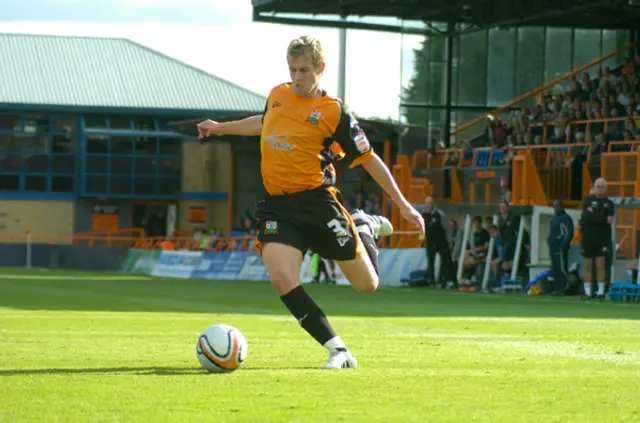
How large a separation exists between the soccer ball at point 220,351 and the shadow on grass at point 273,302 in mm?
9612

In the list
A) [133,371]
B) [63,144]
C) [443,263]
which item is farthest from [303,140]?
[63,144]

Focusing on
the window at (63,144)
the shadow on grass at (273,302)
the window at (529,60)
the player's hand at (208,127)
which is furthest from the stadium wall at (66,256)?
the player's hand at (208,127)

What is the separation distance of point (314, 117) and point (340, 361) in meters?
1.69

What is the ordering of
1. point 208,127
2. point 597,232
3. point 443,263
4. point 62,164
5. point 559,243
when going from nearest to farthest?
point 208,127
point 597,232
point 559,243
point 443,263
point 62,164

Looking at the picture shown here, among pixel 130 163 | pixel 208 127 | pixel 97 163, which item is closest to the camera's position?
pixel 208 127

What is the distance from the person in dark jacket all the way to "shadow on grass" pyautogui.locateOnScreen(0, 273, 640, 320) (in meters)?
0.94

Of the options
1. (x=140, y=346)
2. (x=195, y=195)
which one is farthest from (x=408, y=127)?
(x=140, y=346)

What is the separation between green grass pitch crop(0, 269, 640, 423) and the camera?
723cm

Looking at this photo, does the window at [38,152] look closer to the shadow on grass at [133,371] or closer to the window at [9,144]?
the window at [9,144]

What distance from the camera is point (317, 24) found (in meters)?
45.2

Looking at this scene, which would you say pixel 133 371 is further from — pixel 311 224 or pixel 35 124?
pixel 35 124

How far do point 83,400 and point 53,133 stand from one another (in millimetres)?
61925

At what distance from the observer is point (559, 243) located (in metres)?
A: 27.2

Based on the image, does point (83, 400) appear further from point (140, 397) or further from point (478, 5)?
point (478, 5)
